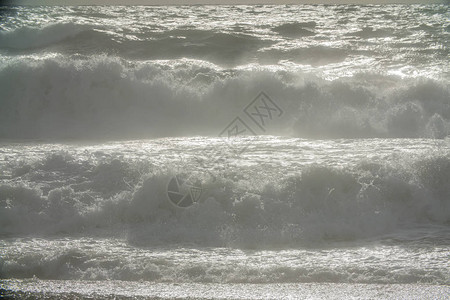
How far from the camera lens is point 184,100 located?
394 inches

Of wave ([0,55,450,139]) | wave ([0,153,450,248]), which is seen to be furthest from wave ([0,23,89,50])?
wave ([0,153,450,248])

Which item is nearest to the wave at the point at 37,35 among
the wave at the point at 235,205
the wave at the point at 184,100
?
the wave at the point at 184,100

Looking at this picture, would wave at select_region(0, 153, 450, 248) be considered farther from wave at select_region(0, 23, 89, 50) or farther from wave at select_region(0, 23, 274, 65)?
wave at select_region(0, 23, 89, 50)

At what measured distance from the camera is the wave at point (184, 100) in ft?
29.2

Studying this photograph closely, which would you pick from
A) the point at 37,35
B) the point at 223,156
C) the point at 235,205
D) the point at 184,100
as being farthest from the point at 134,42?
the point at 235,205

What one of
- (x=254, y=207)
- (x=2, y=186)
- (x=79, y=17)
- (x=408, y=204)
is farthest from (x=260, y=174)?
(x=79, y=17)

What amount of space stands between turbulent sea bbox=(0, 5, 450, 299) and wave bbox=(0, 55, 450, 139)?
0.04 m

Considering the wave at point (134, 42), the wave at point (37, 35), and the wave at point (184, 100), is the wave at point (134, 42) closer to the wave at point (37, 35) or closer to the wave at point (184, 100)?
the wave at point (37, 35)

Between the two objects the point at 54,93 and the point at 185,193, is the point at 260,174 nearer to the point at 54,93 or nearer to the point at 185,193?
the point at 185,193

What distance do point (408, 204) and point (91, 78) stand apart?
7051 millimetres

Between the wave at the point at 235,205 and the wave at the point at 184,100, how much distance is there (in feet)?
9.58

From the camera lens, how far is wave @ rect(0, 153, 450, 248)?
4762 mm

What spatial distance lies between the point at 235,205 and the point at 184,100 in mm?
5130

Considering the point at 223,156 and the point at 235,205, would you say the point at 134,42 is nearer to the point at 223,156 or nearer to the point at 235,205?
the point at 223,156
